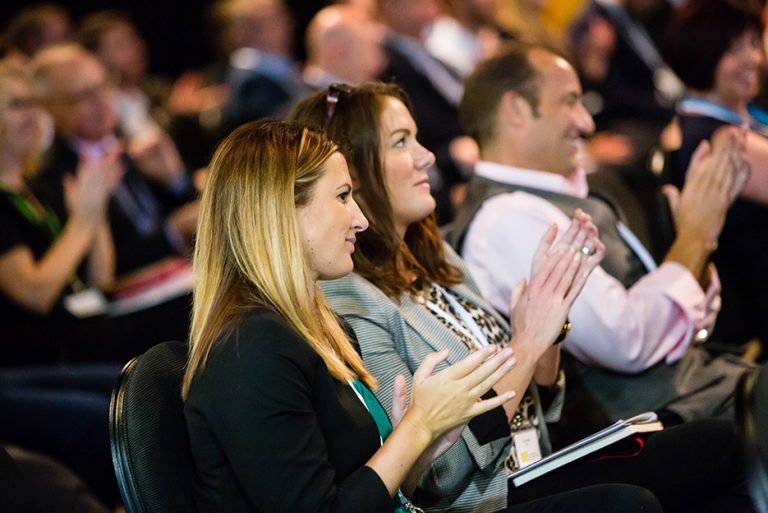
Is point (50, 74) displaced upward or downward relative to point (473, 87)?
downward

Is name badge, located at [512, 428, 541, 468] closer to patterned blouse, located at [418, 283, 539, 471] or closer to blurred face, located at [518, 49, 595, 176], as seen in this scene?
patterned blouse, located at [418, 283, 539, 471]

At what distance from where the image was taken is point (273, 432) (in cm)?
167

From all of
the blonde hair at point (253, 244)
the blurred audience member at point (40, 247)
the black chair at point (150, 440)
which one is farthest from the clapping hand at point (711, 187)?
the blurred audience member at point (40, 247)

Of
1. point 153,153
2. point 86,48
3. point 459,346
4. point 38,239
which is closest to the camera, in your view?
point 459,346

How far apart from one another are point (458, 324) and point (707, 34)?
146 cm

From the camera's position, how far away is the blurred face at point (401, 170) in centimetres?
239

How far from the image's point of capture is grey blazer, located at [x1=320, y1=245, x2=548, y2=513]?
212cm

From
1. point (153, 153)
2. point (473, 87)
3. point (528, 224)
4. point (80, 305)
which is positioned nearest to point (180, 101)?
point (153, 153)

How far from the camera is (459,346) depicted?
2295 mm

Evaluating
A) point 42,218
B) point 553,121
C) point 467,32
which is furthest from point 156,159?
point 553,121

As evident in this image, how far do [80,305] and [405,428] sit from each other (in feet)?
6.80

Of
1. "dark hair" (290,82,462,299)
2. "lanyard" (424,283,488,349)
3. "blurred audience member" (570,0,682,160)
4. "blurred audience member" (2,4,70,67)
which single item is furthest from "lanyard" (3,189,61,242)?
"blurred audience member" (570,0,682,160)

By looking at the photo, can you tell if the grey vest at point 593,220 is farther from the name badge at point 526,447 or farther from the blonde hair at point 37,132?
the blonde hair at point 37,132

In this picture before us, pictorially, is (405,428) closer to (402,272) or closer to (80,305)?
(402,272)
